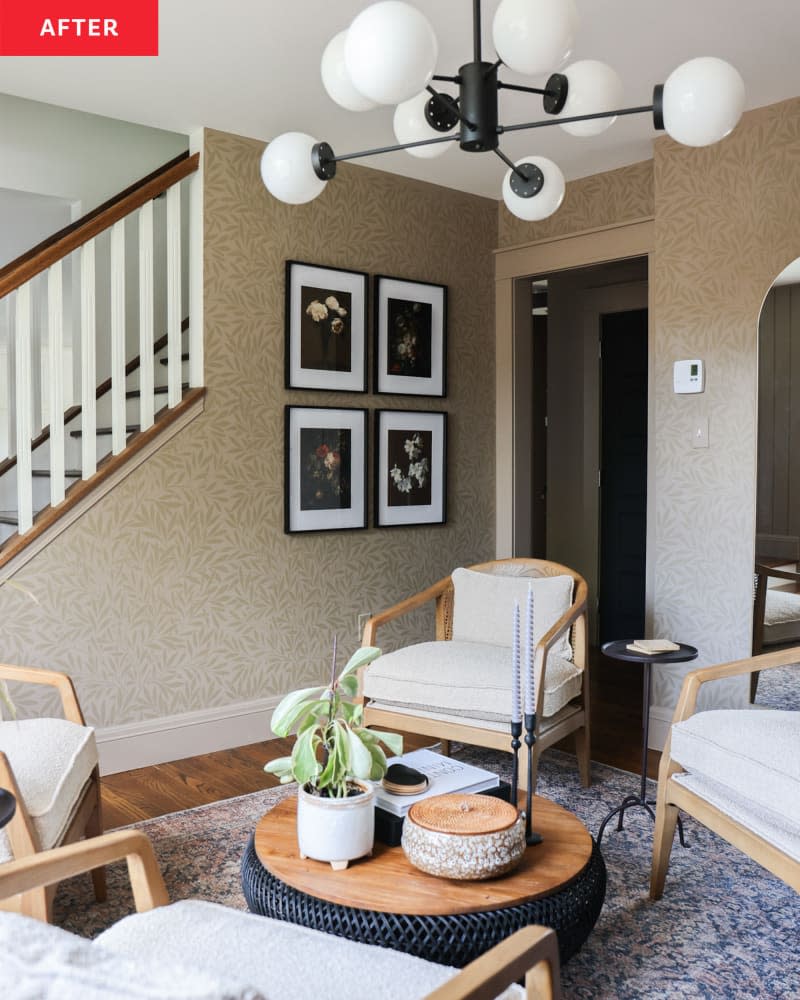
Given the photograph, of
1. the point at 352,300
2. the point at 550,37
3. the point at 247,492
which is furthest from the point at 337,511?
the point at 550,37

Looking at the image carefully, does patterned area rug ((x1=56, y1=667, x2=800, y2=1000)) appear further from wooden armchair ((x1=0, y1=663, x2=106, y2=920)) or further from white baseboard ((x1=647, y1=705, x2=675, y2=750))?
white baseboard ((x1=647, y1=705, x2=675, y2=750))

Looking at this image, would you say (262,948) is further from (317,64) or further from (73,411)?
(73,411)

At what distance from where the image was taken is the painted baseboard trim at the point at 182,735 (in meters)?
3.40

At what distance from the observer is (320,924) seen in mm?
1724

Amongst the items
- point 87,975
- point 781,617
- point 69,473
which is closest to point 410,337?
point 69,473

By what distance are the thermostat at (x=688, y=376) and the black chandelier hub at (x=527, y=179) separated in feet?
5.23

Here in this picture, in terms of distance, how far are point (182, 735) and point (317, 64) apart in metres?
2.53

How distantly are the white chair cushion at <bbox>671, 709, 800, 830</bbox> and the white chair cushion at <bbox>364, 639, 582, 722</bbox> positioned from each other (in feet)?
2.32

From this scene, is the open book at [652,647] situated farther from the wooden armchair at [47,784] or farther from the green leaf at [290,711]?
the wooden armchair at [47,784]

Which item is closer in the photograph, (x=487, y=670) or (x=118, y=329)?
(x=487, y=670)

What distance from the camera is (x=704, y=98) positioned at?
168 centimetres

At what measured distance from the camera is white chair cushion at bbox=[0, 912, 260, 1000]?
750mm

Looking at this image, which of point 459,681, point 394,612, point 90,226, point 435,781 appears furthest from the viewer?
point 394,612

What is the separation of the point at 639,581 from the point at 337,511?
224 centimetres
